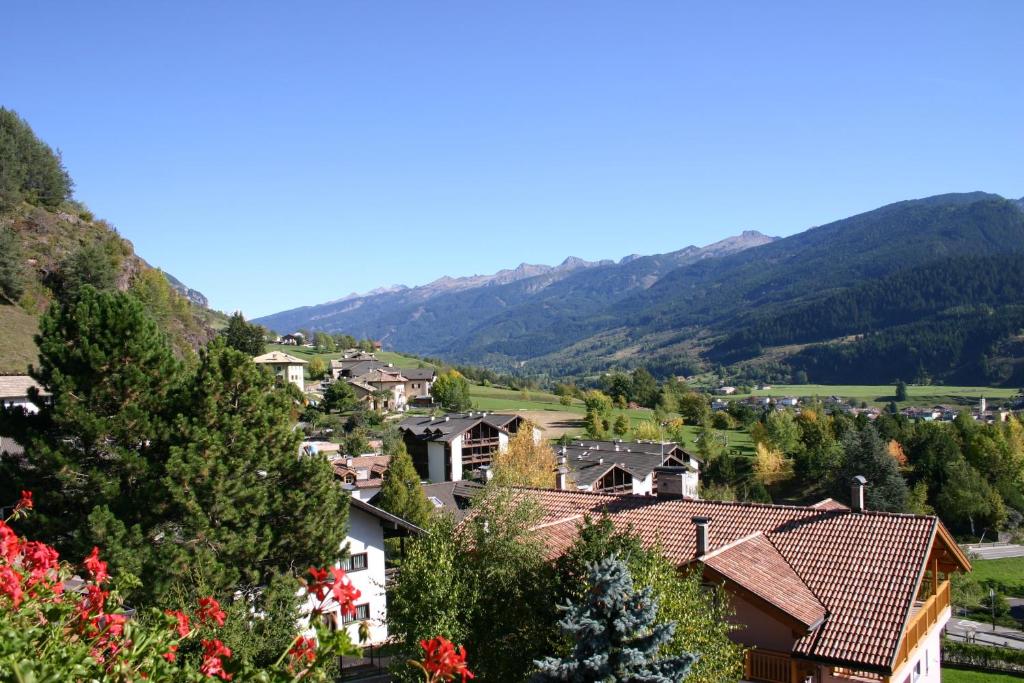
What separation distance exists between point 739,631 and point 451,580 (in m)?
6.63

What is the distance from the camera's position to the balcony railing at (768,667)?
50.3 feet

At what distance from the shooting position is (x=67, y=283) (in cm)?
5991

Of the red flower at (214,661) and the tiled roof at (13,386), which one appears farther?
the tiled roof at (13,386)

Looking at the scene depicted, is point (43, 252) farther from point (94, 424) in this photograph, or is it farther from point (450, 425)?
point (94, 424)

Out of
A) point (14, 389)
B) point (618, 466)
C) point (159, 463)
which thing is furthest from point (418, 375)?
point (159, 463)

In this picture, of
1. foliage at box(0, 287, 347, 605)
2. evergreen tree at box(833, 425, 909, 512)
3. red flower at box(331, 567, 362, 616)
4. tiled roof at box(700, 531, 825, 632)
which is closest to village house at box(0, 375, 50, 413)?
foliage at box(0, 287, 347, 605)

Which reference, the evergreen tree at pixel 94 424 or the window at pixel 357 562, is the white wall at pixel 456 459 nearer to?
the window at pixel 357 562

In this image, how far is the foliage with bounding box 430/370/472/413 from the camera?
321 ft

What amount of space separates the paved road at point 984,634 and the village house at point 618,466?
16.2 meters

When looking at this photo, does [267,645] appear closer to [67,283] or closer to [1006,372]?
[67,283]

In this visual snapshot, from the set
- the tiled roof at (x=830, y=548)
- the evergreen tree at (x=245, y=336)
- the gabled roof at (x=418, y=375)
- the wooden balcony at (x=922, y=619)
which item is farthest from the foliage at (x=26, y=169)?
the wooden balcony at (x=922, y=619)

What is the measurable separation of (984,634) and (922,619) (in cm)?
2984

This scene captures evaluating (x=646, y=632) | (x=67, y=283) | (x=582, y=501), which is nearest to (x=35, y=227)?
(x=67, y=283)

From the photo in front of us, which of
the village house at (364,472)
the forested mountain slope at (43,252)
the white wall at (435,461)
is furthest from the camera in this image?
the white wall at (435,461)
